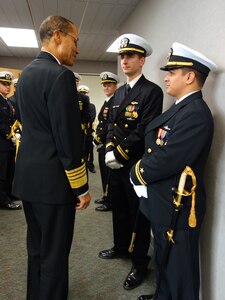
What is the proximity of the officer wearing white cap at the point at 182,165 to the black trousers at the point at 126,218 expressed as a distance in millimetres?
496

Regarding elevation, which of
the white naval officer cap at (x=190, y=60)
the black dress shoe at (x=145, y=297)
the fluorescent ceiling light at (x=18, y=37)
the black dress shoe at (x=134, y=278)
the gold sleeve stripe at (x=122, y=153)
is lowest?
the black dress shoe at (x=145, y=297)

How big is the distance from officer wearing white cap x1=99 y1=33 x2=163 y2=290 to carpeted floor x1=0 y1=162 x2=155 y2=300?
100 millimetres

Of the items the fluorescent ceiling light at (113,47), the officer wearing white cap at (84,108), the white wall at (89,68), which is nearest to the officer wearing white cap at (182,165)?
the officer wearing white cap at (84,108)

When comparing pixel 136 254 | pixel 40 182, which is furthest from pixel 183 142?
pixel 136 254

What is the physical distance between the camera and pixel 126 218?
2.04 metres

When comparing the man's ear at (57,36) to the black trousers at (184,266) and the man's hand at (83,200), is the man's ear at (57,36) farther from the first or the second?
the black trousers at (184,266)

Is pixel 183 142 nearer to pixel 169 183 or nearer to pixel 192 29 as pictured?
pixel 169 183

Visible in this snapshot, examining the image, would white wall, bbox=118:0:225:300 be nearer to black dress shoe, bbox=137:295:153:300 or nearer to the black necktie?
black dress shoe, bbox=137:295:153:300

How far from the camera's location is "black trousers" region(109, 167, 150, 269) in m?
1.85

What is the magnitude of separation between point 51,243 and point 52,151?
0.45 meters

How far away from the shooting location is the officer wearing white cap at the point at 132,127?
1.72 meters

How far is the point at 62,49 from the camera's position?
1.27 metres

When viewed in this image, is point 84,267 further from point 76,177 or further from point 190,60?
point 190,60

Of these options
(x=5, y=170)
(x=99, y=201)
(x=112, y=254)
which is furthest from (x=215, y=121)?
(x=5, y=170)
